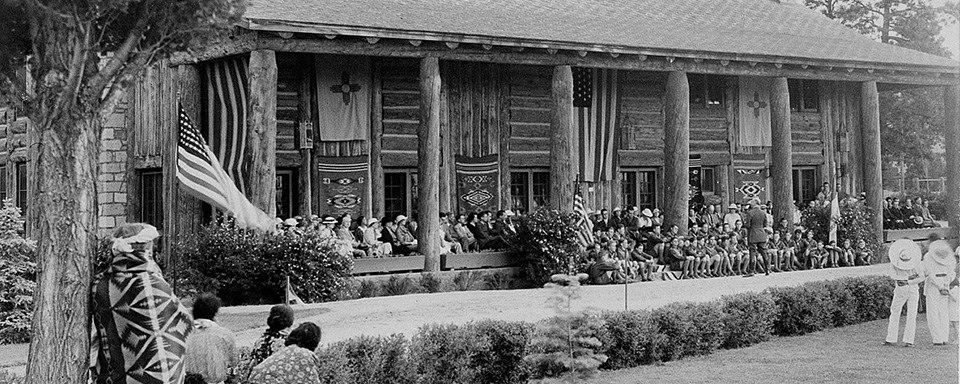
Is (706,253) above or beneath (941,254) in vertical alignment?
beneath

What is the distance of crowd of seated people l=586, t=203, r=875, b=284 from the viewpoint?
2189cm

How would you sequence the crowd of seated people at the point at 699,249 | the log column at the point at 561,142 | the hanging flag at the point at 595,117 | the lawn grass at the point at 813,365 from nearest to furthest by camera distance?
the lawn grass at the point at 813,365
the crowd of seated people at the point at 699,249
the log column at the point at 561,142
the hanging flag at the point at 595,117

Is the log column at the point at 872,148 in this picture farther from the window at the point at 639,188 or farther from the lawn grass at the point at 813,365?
the lawn grass at the point at 813,365

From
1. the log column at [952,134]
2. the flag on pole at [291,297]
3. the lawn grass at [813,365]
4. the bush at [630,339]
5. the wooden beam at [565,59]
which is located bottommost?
the lawn grass at [813,365]

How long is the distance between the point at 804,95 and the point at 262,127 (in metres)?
17.3

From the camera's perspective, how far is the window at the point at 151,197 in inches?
914

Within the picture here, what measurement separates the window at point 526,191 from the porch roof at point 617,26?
361 centimetres

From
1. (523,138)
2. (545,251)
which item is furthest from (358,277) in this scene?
(523,138)

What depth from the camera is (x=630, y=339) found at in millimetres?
13336

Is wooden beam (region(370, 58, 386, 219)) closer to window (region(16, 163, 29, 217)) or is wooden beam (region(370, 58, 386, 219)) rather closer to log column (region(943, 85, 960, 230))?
window (region(16, 163, 29, 217))

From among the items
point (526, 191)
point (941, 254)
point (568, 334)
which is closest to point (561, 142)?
point (526, 191)

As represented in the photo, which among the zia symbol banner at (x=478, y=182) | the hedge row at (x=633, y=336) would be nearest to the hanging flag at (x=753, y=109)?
the zia symbol banner at (x=478, y=182)

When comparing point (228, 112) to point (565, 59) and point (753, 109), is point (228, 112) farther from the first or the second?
point (753, 109)

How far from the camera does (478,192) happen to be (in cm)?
2455
